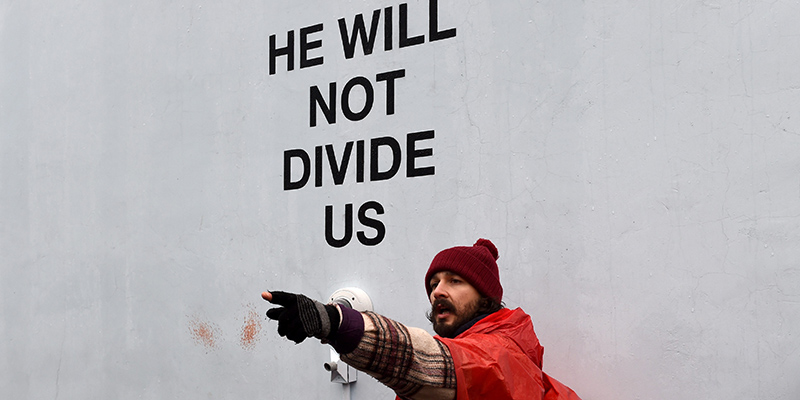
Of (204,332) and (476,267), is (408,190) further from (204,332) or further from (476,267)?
(204,332)

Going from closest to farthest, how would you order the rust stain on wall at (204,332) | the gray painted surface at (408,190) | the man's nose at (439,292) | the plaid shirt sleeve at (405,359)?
1. the plaid shirt sleeve at (405,359)
2. the gray painted surface at (408,190)
3. the man's nose at (439,292)
4. the rust stain on wall at (204,332)

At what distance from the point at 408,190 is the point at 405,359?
1354 mm

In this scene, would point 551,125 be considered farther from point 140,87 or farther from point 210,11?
point 140,87

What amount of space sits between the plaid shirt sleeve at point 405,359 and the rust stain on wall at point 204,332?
1833 mm

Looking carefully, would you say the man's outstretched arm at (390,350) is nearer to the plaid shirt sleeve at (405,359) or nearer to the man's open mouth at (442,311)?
the plaid shirt sleeve at (405,359)

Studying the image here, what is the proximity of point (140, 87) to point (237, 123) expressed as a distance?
68 cm

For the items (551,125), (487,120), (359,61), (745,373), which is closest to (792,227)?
(745,373)

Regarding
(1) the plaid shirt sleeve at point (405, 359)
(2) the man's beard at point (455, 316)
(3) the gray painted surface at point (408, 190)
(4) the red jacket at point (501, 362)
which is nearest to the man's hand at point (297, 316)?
(1) the plaid shirt sleeve at point (405, 359)

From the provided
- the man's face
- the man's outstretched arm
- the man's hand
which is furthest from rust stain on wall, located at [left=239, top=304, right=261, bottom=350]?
the man's hand

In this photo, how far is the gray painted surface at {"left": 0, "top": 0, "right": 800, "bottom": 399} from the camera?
8.55 feet

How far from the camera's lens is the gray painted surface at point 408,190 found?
2605 millimetres

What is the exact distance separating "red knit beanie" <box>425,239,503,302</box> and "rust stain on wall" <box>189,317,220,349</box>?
4.37ft

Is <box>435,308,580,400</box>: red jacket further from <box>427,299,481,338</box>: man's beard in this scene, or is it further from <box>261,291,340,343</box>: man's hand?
<box>261,291,340,343</box>: man's hand

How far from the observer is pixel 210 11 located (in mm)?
3816
